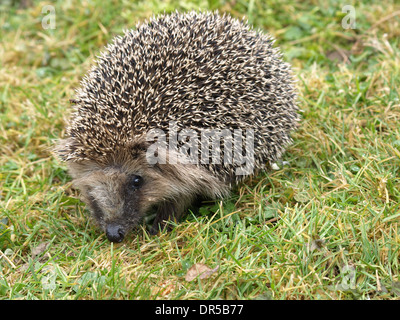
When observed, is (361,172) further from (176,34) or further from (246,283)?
(176,34)

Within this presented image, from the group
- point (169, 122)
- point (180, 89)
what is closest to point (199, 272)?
point (169, 122)

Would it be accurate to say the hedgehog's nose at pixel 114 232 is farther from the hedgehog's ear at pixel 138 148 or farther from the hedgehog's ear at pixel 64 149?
the hedgehog's ear at pixel 64 149

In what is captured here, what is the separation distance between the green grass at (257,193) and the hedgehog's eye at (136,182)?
56 centimetres

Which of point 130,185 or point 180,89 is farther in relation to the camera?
point 130,185

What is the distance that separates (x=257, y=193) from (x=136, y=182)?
137 cm

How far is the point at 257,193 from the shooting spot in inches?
207

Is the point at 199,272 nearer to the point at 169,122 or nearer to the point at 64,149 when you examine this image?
the point at 169,122

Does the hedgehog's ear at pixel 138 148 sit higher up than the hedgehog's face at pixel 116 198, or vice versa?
the hedgehog's ear at pixel 138 148

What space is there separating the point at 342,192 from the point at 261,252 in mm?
1228

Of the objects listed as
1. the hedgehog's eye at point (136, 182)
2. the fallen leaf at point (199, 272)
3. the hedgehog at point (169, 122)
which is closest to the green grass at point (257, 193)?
the fallen leaf at point (199, 272)

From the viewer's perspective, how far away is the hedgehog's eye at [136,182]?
15.8 feet

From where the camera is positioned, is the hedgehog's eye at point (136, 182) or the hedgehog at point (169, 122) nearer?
the hedgehog at point (169, 122)

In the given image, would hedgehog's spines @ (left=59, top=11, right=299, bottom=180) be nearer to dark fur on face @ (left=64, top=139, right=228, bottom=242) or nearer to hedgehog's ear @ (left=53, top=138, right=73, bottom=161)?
hedgehog's ear @ (left=53, top=138, right=73, bottom=161)
